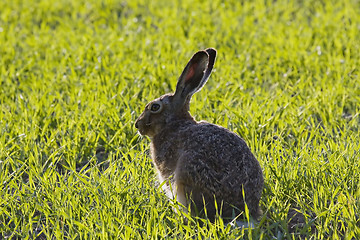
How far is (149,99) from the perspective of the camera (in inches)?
239

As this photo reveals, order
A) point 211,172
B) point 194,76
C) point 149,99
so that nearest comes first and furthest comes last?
point 211,172 < point 194,76 < point 149,99

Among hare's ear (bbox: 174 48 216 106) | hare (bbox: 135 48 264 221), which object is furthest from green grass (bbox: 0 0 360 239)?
hare's ear (bbox: 174 48 216 106)

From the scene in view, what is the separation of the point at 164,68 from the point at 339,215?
11.7ft

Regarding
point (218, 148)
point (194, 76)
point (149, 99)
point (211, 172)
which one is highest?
point (194, 76)

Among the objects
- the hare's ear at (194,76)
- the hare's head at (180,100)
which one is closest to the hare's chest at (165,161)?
the hare's head at (180,100)

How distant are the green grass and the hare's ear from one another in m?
0.62

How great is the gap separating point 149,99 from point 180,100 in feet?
5.00

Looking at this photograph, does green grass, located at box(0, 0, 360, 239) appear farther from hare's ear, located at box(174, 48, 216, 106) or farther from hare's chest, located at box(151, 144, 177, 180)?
hare's ear, located at box(174, 48, 216, 106)

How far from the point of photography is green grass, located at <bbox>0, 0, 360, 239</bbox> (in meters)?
4.01

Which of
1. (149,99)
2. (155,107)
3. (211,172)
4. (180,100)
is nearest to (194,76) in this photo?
(180,100)

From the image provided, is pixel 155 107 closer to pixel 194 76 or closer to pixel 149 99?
pixel 194 76

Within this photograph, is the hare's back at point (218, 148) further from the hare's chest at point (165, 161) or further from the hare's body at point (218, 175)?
the hare's chest at point (165, 161)

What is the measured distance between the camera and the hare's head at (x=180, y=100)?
4488mm

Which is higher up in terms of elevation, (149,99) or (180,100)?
(180,100)
